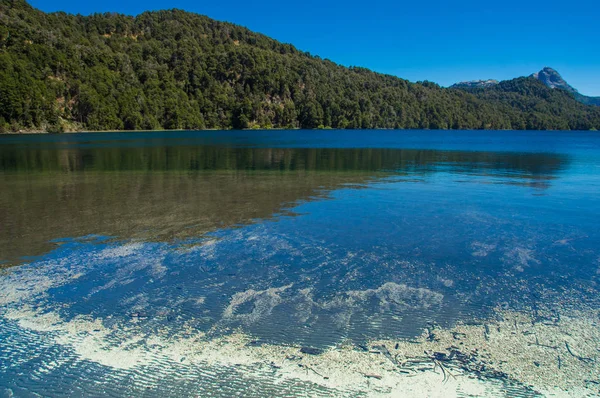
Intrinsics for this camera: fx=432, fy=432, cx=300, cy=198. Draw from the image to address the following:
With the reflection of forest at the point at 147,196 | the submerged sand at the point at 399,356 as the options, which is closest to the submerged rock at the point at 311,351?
the submerged sand at the point at 399,356

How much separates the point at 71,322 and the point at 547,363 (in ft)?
24.6

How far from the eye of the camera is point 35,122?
128375 millimetres

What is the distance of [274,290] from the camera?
28.5ft

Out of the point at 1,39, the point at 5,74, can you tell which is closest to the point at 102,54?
the point at 1,39

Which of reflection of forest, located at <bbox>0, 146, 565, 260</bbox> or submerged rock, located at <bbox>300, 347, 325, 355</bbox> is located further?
reflection of forest, located at <bbox>0, 146, 565, 260</bbox>

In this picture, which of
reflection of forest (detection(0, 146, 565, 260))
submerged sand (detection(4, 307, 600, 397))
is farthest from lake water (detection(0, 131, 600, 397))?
reflection of forest (detection(0, 146, 565, 260))

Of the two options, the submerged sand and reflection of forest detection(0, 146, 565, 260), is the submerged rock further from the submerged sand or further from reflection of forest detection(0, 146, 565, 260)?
reflection of forest detection(0, 146, 565, 260)

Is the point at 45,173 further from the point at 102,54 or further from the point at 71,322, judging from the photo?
the point at 102,54

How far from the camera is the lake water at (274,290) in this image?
19.4 ft

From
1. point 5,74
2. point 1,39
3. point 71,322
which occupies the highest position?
point 1,39

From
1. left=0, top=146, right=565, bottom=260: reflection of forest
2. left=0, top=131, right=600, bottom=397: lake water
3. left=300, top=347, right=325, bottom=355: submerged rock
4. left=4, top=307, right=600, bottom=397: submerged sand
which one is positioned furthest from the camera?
left=0, top=146, right=565, bottom=260: reflection of forest

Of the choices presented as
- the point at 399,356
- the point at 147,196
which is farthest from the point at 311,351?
the point at 147,196

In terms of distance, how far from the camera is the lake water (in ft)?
19.4

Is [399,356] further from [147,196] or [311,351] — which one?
[147,196]
